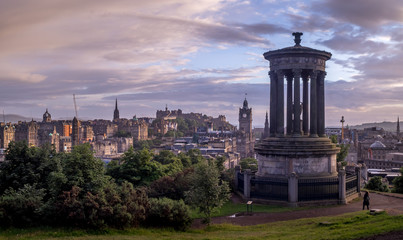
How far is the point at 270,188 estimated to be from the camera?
100ft

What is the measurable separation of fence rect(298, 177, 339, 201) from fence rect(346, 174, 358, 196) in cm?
178

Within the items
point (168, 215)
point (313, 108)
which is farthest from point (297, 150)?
point (168, 215)

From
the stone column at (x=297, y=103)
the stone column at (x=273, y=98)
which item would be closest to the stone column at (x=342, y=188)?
the stone column at (x=297, y=103)

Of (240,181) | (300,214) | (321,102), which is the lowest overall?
Answer: (300,214)

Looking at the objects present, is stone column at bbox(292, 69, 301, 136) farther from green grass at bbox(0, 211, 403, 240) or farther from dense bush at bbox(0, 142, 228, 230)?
green grass at bbox(0, 211, 403, 240)

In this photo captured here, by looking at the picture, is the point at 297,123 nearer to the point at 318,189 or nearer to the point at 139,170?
the point at 318,189

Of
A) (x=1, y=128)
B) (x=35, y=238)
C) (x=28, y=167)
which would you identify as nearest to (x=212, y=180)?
(x=35, y=238)

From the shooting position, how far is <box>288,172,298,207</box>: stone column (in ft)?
96.2

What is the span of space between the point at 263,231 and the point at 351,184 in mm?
13653

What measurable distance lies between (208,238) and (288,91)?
18856 millimetres

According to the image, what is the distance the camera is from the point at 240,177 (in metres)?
34.3

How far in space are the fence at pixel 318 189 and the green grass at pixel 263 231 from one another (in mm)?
5981

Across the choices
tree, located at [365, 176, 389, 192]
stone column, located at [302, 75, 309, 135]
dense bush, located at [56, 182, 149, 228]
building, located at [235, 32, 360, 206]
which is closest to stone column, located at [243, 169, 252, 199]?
building, located at [235, 32, 360, 206]

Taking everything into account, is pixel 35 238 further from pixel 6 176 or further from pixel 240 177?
pixel 240 177
